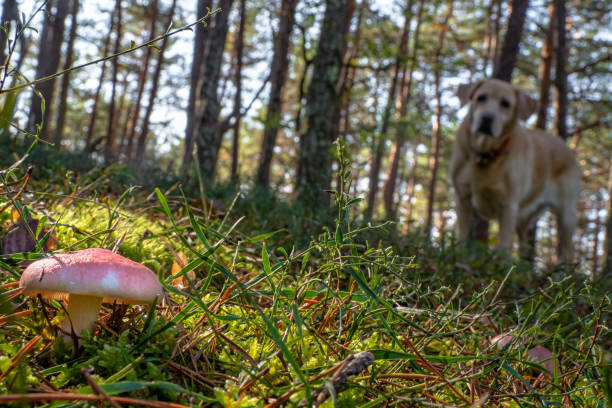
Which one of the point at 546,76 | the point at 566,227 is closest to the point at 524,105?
the point at 566,227

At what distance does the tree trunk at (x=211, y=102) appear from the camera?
5809 millimetres

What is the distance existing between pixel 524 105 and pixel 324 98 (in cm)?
300

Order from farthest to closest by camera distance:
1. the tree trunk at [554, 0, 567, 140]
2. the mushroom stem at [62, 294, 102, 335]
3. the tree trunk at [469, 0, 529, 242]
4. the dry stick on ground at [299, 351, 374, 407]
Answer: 1. the tree trunk at [554, 0, 567, 140]
2. the tree trunk at [469, 0, 529, 242]
3. the mushroom stem at [62, 294, 102, 335]
4. the dry stick on ground at [299, 351, 374, 407]

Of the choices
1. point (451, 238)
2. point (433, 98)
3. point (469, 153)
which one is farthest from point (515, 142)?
point (433, 98)

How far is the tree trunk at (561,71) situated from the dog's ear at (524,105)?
464cm

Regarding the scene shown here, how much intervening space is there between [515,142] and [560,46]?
5.05 metres

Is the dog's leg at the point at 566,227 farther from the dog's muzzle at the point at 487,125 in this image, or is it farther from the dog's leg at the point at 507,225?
the dog's muzzle at the point at 487,125

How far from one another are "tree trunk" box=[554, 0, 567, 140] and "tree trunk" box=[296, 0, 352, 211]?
Result: 273 inches

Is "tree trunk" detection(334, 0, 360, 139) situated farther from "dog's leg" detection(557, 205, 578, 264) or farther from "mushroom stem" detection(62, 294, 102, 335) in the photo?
"mushroom stem" detection(62, 294, 102, 335)

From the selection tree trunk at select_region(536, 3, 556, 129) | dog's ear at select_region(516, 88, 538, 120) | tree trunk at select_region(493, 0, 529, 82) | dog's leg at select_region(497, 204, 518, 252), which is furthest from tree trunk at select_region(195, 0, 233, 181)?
tree trunk at select_region(536, 3, 556, 129)

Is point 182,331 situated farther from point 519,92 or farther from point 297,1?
point 297,1

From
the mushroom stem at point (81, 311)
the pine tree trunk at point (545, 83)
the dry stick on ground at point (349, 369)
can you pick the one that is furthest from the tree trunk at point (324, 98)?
the pine tree trunk at point (545, 83)

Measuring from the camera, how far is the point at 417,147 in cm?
2809

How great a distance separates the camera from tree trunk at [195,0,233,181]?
19.1 ft
